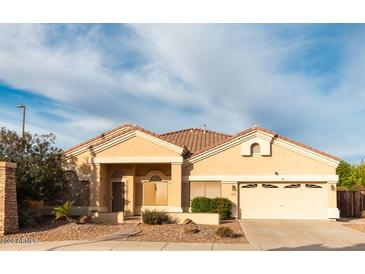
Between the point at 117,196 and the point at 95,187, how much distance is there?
6.37ft

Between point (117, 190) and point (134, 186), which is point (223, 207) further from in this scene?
point (117, 190)

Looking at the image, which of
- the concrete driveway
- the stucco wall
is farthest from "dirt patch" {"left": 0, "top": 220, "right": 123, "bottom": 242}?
the stucco wall

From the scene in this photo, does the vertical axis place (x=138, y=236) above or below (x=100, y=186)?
below

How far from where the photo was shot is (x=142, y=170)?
1122 inches

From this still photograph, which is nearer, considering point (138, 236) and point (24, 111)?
point (138, 236)

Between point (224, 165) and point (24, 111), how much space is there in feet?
59.1

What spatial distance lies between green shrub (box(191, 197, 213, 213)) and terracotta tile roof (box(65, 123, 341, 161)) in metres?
3.04

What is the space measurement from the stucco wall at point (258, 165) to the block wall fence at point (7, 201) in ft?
36.8

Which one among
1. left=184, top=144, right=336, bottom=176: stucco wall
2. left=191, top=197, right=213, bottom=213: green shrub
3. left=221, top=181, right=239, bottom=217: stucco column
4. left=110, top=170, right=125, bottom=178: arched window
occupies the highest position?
left=184, top=144, right=336, bottom=176: stucco wall

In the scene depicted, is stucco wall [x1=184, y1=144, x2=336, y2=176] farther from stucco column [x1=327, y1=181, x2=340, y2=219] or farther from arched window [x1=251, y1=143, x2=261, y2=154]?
stucco column [x1=327, y1=181, x2=340, y2=219]

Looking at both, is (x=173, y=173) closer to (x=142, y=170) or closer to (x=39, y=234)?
(x=142, y=170)

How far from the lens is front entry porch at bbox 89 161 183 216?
91.2ft

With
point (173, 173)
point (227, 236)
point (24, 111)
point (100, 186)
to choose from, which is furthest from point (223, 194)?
point (24, 111)

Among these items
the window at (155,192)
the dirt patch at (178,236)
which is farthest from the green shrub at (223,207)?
the dirt patch at (178,236)
